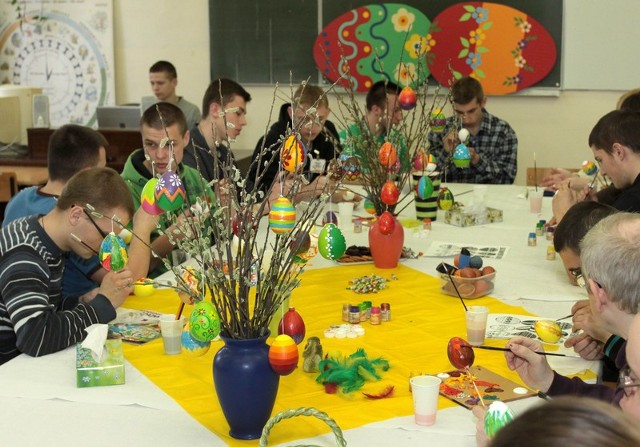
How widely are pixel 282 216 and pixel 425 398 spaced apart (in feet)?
1.74

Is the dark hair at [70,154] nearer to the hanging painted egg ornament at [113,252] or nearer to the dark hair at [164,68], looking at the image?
the hanging painted egg ornament at [113,252]

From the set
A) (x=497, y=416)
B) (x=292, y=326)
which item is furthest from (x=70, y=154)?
(x=497, y=416)

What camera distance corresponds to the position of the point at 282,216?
200cm

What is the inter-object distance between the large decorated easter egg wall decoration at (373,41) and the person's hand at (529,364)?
185 inches

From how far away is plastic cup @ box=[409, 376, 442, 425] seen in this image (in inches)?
78.4

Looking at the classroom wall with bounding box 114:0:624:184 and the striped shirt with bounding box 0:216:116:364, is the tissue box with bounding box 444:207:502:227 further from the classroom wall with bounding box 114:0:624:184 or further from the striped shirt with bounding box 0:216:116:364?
the classroom wall with bounding box 114:0:624:184

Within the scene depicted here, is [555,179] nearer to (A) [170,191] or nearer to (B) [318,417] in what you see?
(A) [170,191]

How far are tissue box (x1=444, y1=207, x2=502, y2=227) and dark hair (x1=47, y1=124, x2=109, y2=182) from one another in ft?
5.50

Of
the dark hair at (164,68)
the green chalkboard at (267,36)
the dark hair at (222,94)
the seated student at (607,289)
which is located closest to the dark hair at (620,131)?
the seated student at (607,289)

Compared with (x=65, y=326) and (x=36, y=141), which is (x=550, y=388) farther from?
(x=36, y=141)

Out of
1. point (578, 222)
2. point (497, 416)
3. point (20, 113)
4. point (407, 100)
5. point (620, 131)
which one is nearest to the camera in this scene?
point (497, 416)

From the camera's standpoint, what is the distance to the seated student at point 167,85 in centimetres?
682

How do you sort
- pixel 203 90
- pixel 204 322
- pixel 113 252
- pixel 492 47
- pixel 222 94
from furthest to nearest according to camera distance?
pixel 203 90 < pixel 492 47 < pixel 222 94 < pixel 113 252 < pixel 204 322

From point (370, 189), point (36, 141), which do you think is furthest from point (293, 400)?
point (36, 141)
